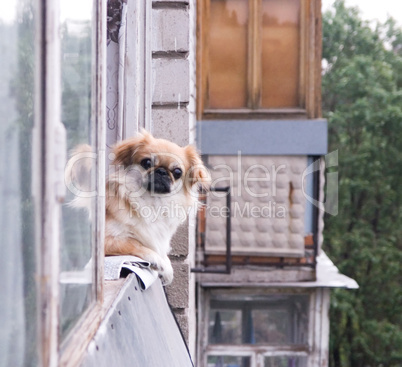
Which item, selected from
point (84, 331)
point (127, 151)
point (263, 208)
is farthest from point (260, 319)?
point (84, 331)

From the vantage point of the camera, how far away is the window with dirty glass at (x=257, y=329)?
7.35 meters

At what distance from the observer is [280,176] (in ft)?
22.7

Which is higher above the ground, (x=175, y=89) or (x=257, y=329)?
(x=175, y=89)

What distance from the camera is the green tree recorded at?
14414 mm

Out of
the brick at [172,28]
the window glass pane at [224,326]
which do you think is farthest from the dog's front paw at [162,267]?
the window glass pane at [224,326]

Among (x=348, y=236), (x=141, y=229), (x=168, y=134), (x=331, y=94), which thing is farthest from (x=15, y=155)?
(x=331, y=94)

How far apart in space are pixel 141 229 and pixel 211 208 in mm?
3716

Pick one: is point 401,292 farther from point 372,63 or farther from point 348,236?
point 372,63

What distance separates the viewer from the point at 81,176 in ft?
6.81

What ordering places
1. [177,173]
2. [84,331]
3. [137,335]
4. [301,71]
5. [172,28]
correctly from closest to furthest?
[84,331]
[137,335]
[177,173]
[172,28]
[301,71]

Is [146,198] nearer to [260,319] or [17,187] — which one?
[17,187]

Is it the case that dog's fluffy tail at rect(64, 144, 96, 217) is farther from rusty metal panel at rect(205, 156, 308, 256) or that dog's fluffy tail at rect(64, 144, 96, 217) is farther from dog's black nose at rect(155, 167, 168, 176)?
rusty metal panel at rect(205, 156, 308, 256)

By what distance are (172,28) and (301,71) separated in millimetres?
3224

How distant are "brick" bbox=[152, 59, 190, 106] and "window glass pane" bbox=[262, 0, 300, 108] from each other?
3.12 m
